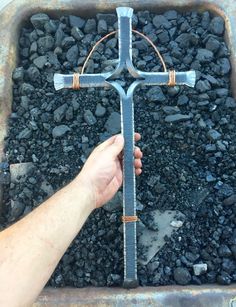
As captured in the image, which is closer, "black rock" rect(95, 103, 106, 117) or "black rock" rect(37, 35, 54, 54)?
"black rock" rect(95, 103, 106, 117)

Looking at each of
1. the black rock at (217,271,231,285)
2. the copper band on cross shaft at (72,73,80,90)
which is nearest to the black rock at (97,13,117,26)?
the copper band on cross shaft at (72,73,80,90)

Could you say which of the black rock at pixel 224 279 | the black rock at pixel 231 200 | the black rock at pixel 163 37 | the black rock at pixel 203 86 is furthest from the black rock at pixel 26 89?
the black rock at pixel 224 279

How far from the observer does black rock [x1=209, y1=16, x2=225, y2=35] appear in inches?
94.0

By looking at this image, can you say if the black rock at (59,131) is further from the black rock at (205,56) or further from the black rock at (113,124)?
the black rock at (205,56)

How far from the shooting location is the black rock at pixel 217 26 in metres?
2.39

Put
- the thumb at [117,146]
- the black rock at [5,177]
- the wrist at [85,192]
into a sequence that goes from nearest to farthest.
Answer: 1. the wrist at [85,192]
2. the thumb at [117,146]
3. the black rock at [5,177]

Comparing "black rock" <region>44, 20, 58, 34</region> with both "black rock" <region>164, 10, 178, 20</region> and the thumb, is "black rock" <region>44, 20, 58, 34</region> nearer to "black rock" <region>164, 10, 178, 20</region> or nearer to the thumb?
"black rock" <region>164, 10, 178, 20</region>

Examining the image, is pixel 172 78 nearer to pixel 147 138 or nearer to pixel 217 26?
pixel 147 138

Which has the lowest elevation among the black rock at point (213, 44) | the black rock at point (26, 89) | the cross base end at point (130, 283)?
the cross base end at point (130, 283)

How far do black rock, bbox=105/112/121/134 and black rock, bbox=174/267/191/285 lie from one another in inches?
24.9

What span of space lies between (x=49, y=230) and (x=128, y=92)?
63cm

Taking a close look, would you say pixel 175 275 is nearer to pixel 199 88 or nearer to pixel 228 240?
pixel 228 240

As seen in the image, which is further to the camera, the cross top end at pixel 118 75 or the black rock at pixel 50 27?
the black rock at pixel 50 27

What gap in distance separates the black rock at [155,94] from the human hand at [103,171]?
16.5 inches
